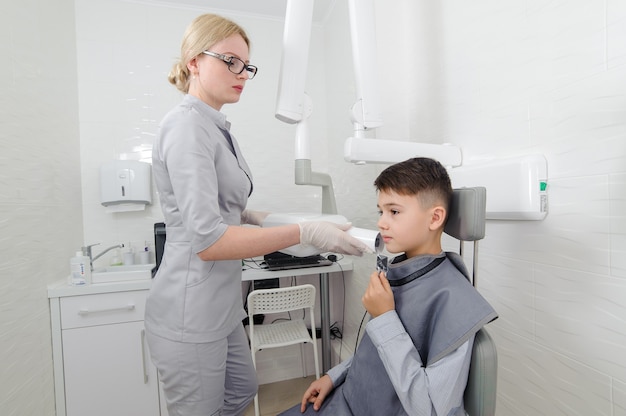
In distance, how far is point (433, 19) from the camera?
1.28 meters

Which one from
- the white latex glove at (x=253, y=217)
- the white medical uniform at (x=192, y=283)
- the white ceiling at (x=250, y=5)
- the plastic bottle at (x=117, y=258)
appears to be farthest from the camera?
the white ceiling at (x=250, y=5)

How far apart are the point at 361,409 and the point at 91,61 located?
8.21 ft

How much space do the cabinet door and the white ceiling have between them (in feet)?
6.98

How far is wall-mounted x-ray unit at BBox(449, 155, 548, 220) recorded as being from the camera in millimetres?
837

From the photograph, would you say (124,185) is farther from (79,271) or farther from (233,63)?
(233,63)

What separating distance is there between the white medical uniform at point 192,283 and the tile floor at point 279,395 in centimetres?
116

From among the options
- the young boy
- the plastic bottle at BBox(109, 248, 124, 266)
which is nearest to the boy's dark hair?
the young boy

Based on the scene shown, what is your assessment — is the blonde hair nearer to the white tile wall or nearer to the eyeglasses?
the eyeglasses

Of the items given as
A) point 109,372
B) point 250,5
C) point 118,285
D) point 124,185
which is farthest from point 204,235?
point 250,5

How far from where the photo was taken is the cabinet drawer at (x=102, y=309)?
64.4 inches

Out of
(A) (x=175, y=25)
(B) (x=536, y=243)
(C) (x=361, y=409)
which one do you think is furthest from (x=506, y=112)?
(A) (x=175, y=25)

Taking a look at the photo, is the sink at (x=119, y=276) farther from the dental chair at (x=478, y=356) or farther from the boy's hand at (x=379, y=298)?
the dental chair at (x=478, y=356)

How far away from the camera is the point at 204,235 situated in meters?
0.84

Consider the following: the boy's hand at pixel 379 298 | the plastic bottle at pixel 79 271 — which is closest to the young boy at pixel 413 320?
the boy's hand at pixel 379 298
